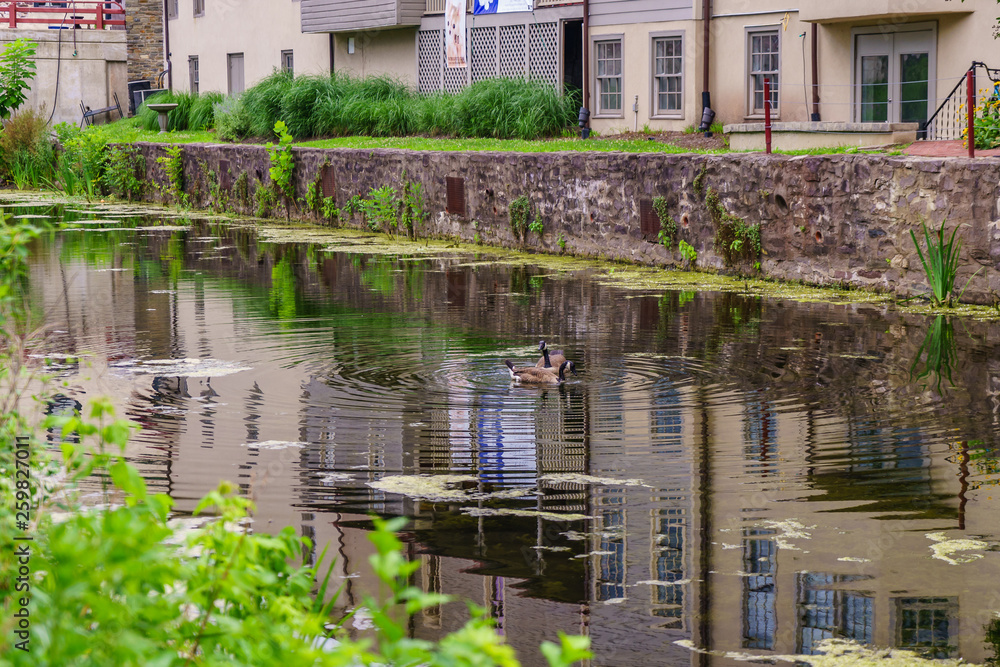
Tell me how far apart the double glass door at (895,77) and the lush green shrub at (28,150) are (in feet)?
63.1

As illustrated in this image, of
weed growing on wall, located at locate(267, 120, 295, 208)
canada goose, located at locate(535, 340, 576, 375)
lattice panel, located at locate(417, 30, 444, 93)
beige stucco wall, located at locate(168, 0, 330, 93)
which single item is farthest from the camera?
beige stucco wall, located at locate(168, 0, 330, 93)

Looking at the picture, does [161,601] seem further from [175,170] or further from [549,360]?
[175,170]

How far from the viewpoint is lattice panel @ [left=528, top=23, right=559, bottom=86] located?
29.0m

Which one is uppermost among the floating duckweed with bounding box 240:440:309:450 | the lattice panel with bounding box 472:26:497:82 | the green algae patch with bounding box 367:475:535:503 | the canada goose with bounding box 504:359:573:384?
the lattice panel with bounding box 472:26:497:82

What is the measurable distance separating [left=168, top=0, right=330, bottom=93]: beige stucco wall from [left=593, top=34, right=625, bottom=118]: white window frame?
423 inches

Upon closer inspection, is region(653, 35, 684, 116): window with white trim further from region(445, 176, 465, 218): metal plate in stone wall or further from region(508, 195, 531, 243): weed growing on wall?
region(508, 195, 531, 243): weed growing on wall

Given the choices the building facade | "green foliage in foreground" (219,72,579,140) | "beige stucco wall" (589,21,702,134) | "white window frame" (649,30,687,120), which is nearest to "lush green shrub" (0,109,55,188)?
"green foliage in foreground" (219,72,579,140)

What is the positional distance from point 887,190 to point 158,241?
12.1m

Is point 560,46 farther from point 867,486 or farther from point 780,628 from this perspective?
point 780,628

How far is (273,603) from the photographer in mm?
→ 3402

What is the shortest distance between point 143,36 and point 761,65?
27.0 m

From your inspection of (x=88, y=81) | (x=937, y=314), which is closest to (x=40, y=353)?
(x=937, y=314)

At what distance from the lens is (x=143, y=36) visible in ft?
149

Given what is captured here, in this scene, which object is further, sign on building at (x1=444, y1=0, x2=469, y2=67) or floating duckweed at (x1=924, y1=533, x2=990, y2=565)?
sign on building at (x1=444, y1=0, x2=469, y2=67)
